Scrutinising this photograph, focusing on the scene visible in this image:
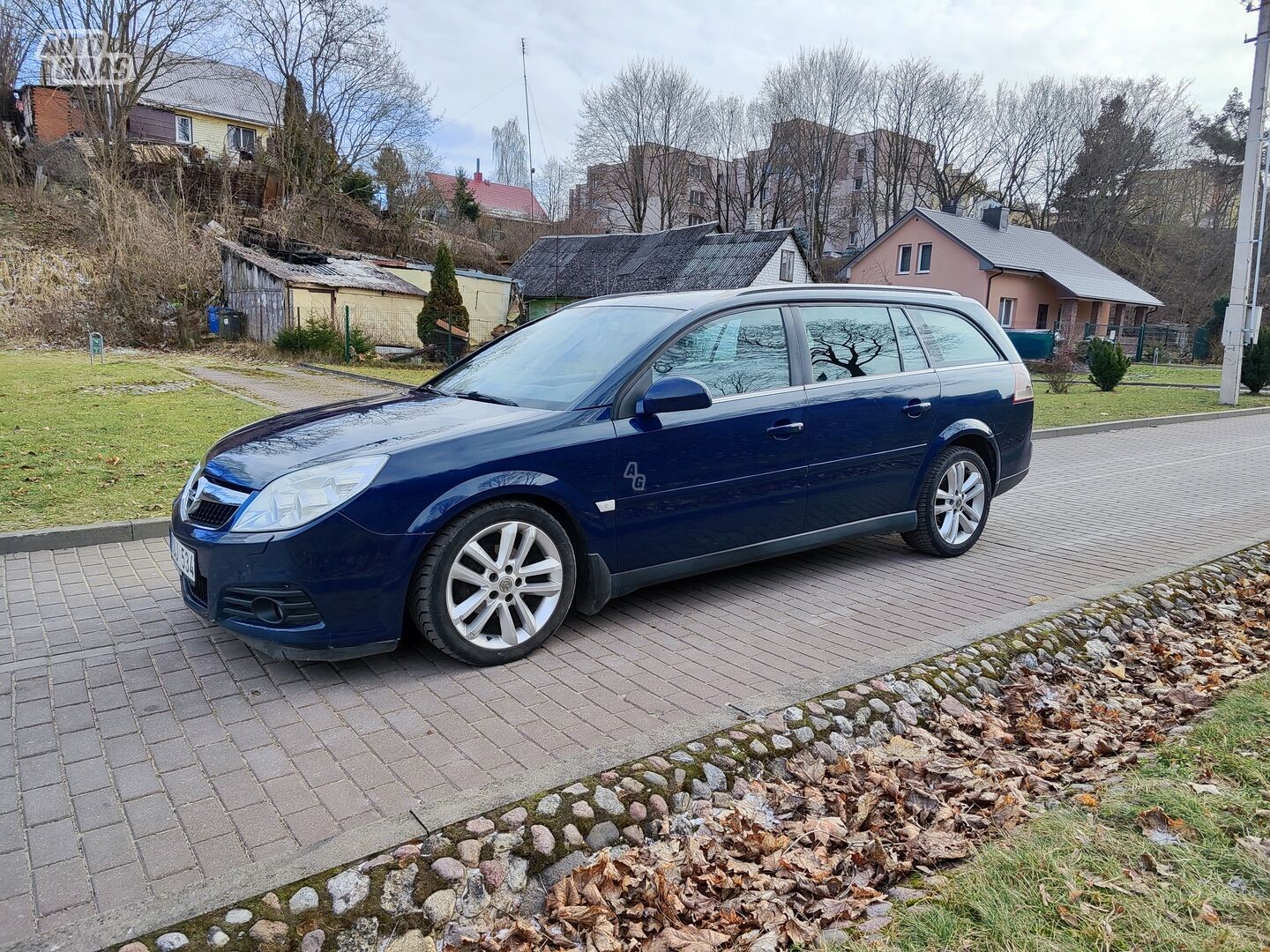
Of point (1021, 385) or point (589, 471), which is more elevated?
point (1021, 385)

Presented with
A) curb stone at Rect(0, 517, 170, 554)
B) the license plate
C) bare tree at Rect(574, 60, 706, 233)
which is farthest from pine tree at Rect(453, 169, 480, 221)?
the license plate

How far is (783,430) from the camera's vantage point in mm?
4801

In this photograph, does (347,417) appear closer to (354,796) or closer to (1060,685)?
(354,796)

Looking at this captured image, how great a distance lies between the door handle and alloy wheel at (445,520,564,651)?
4.89 feet

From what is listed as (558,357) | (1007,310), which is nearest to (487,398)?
(558,357)

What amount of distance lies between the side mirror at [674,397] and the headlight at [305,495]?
51.9 inches

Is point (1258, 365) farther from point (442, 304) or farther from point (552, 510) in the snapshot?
point (552, 510)

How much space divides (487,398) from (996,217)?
50052 millimetres

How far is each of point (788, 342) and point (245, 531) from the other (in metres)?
3.17

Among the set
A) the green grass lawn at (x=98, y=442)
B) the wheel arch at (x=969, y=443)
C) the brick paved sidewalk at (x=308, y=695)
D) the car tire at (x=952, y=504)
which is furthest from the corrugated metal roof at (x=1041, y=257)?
the brick paved sidewalk at (x=308, y=695)

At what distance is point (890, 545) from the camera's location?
642 centimetres

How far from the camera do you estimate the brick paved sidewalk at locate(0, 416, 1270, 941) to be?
268 centimetres

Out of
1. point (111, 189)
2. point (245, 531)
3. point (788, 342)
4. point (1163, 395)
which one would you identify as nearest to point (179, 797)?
point (245, 531)

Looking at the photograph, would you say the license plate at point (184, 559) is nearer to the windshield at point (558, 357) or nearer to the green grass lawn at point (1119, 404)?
the windshield at point (558, 357)
